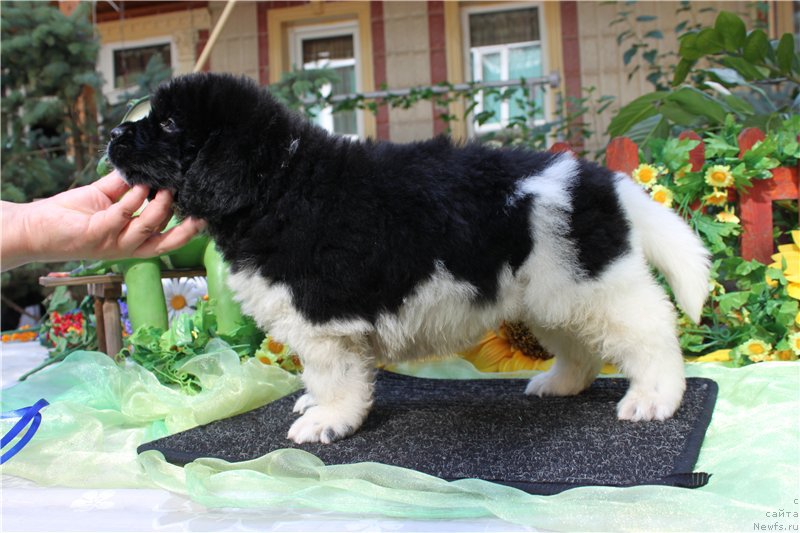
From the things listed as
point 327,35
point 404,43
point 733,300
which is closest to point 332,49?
point 327,35

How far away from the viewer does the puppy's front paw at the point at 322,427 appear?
192 cm

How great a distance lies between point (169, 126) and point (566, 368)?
61.8 inches

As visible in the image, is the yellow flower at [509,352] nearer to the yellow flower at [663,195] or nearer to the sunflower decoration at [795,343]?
the yellow flower at [663,195]

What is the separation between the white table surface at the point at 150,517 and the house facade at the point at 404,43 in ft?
23.3

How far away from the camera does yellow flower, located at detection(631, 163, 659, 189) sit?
3023 millimetres

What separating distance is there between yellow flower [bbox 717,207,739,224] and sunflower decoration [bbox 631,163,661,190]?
32cm

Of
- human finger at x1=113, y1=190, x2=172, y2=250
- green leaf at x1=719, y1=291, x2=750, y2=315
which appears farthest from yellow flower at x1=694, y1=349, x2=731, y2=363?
human finger at x1=113, y1=190, x2=172, y2=250

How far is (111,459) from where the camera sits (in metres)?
1.85

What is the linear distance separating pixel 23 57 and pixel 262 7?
427cm

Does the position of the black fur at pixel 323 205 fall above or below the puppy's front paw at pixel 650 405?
above

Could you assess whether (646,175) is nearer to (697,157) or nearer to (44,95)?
(697,157)

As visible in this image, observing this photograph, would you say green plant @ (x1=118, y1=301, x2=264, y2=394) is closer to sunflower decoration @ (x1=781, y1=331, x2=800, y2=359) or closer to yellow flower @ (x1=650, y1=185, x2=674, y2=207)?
yellow flower @ (x1=650, y1=185, x2=674, y2=207)

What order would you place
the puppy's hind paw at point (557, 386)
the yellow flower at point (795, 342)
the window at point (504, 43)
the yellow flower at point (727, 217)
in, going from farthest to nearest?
the window at point (504, 43), the yellow flower at point (727, 217), the yellow flower at point (795, 342), the puppy's hind paw at point (557, 386)

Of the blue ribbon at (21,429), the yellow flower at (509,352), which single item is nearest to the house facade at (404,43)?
the yellow flower at (509,352)
